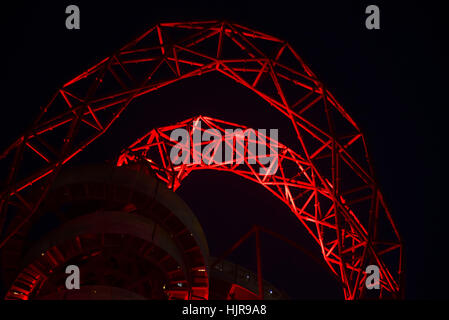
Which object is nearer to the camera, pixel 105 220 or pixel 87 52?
pixel 105 220

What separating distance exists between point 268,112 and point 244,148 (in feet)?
42.8

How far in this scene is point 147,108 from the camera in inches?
1797

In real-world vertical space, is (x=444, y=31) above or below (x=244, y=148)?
above

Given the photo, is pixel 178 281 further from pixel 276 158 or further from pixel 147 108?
pixel 147 108
